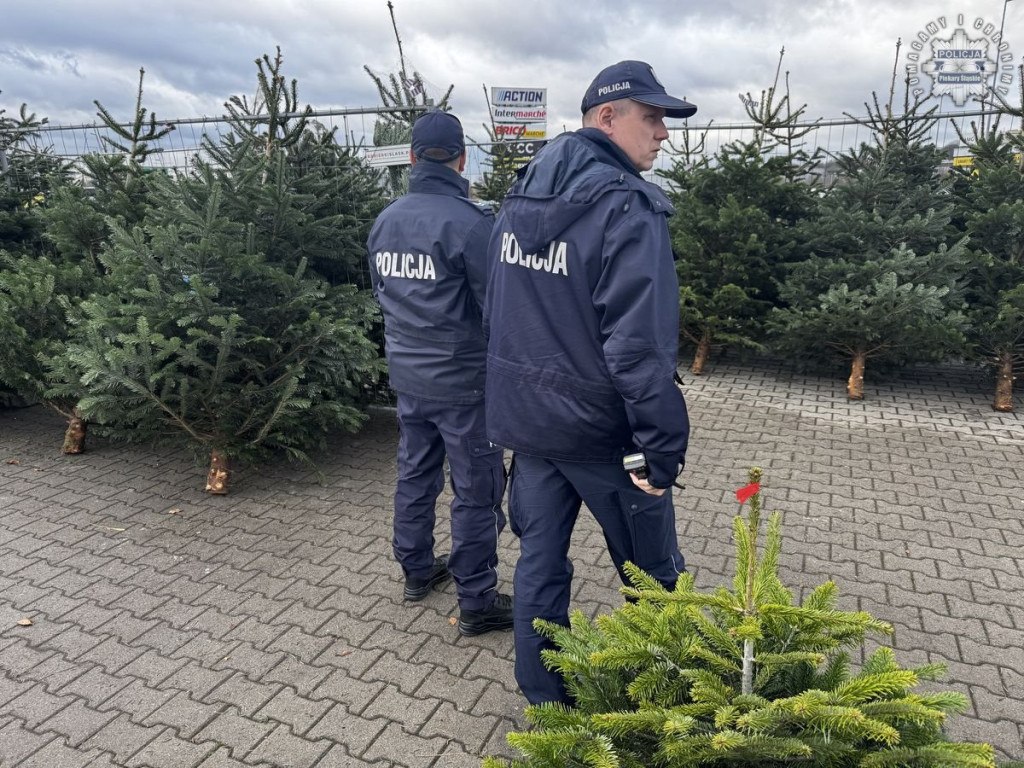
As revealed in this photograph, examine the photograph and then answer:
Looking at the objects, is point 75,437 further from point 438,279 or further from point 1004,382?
point 1004,382

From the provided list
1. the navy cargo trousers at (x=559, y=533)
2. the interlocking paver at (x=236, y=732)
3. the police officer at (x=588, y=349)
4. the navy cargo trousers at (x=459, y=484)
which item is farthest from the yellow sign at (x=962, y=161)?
the interlocking paver at (x=236, y=732)

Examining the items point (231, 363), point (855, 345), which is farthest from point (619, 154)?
point (855, 345)

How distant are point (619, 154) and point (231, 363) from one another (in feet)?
10.3

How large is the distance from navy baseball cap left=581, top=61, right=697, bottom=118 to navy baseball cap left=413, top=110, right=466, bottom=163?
1.01 metres

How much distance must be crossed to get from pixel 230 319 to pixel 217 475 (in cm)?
133

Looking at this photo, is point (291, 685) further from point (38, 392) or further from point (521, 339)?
point (38, 392)

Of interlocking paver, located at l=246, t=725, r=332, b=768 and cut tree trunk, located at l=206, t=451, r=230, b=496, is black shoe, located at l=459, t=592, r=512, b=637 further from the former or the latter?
cut tree trunk, located at l=206, t=451, r=230, b=496

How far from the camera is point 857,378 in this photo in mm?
7039

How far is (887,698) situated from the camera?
4.76 ft

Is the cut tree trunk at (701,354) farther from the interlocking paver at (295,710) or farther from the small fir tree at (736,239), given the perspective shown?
the interlocking paver at (295,710)

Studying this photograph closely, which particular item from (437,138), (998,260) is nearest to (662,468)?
(437,138)

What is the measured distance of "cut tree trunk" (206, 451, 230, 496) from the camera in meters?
4.93

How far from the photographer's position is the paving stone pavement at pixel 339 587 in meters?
2.76

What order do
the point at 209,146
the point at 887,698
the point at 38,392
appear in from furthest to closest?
the point at 38,392, the point at 209,146, the point at 887,698
